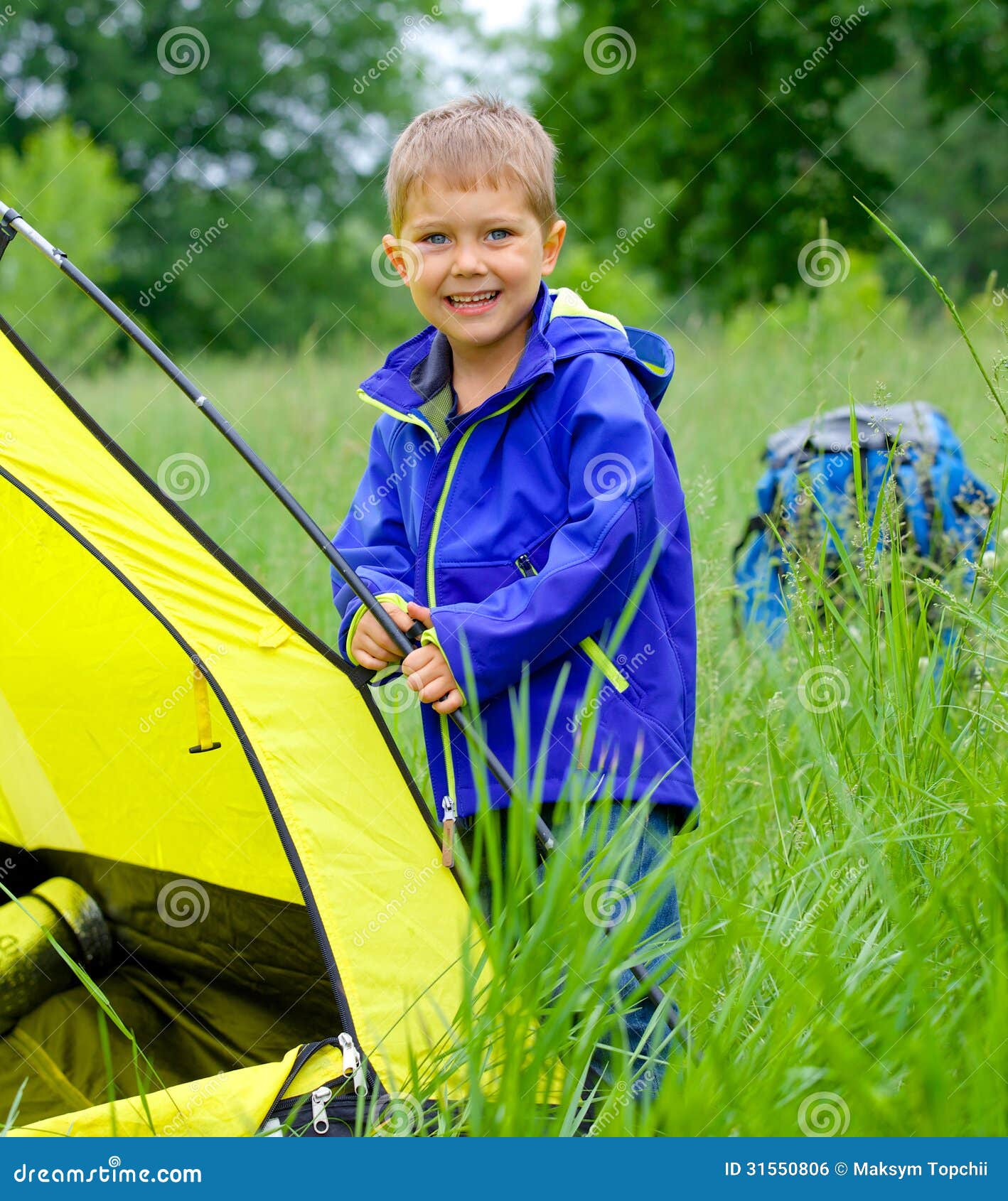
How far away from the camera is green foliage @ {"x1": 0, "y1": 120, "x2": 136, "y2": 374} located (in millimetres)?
12242

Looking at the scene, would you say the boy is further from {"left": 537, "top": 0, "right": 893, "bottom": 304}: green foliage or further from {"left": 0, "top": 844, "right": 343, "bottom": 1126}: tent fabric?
{"left": 537, "top": 0, "right": 893, "bottom": 304}: green foliage

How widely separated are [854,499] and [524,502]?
1096mm

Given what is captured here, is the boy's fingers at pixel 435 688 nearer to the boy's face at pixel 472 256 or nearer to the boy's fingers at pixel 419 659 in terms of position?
the boy's fingers at pixel 419 659

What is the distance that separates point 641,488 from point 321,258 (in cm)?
1947

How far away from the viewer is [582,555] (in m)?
1.36

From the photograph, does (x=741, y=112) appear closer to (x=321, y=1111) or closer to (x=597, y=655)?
(x=597, y=655)

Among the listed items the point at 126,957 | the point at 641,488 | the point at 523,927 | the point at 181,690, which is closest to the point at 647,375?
the point at 641,488

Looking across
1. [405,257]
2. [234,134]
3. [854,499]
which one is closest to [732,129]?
[854,499]

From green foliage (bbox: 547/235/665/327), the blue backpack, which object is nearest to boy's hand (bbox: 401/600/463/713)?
the blue backpack

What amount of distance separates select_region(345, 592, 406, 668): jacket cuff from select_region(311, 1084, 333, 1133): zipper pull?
53 centimetres

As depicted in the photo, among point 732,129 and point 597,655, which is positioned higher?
point 732,129

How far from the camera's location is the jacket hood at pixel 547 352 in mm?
1471

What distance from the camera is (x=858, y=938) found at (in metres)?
1.29
